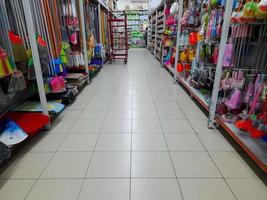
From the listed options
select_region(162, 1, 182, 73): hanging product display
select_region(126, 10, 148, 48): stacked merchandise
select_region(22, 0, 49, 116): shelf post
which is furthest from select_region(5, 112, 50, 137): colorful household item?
select_region(126, 10, 148, 48): stacked merchandise

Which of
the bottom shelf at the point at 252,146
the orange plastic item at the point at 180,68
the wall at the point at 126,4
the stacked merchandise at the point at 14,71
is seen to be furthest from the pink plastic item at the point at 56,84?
the wall at the point at 126,4

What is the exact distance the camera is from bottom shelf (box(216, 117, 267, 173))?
147cm

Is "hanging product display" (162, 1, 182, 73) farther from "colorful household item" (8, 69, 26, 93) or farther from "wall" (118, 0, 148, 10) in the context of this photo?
"wall" (118, 0, 148, 10)

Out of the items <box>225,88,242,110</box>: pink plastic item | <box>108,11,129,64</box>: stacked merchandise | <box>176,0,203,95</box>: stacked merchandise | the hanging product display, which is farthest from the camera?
<box>108,11,129,64</box>: stacked merchandise

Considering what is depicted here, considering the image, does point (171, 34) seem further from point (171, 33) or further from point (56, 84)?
point (56, 84)

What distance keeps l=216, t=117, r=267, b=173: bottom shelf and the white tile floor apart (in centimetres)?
15

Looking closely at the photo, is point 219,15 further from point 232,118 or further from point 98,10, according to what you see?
point 98,10

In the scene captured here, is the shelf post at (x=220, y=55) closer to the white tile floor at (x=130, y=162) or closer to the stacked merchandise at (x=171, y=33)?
the white tile floor at (x=130, y=162)

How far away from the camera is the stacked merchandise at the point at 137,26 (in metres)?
13.8

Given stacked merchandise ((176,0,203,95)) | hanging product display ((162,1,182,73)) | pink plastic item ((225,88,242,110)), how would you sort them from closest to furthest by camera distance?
pink plastic item ((225,88,242,110)) → stacked merchandise ((176,0,203,95)) → hanging product display ((162,1,182,73))

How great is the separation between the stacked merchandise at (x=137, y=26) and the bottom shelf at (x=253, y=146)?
12833 mm

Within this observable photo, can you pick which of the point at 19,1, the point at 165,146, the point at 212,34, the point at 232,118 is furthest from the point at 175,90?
the point at 19,1

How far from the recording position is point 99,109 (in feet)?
9.34

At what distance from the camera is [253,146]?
164cm
